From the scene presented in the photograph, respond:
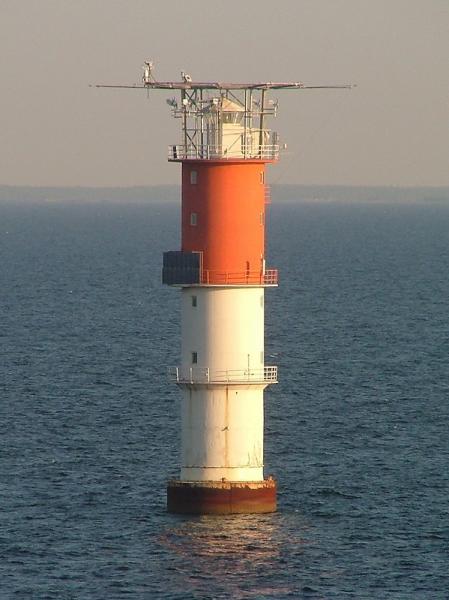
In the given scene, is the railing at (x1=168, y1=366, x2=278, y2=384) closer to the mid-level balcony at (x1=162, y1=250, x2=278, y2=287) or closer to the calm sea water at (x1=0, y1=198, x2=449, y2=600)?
the mid-level balcony at (x1=162, y1=250, x2=278, y2=287)

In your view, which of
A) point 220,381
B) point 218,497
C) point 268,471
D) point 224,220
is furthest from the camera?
point 268,471

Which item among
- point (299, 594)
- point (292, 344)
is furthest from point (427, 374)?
point (299, 594)

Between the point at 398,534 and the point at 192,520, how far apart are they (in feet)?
26.5

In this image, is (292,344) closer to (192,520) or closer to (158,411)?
(158,411)

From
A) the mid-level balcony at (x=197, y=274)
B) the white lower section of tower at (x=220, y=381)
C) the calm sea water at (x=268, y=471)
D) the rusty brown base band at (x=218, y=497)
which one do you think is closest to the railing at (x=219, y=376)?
the white lower section of tower at (x=220, y=381)

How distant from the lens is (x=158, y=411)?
10062cm

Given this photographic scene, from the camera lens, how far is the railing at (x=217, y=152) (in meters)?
73.2

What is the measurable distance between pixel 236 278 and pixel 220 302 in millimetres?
1147

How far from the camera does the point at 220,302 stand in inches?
2874

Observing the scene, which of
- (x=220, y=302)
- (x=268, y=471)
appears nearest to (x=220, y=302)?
(x=220, y=302)

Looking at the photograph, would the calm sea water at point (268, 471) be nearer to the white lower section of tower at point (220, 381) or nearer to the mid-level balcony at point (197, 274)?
the white lower section of tower at point (220, 381)

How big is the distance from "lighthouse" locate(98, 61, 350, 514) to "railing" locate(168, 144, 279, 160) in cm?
4

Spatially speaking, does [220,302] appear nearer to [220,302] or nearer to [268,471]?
[220,302]

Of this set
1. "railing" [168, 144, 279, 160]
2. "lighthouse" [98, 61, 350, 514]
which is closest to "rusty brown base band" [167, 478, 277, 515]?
"lighthouse" [98, 61, 350, 514]
